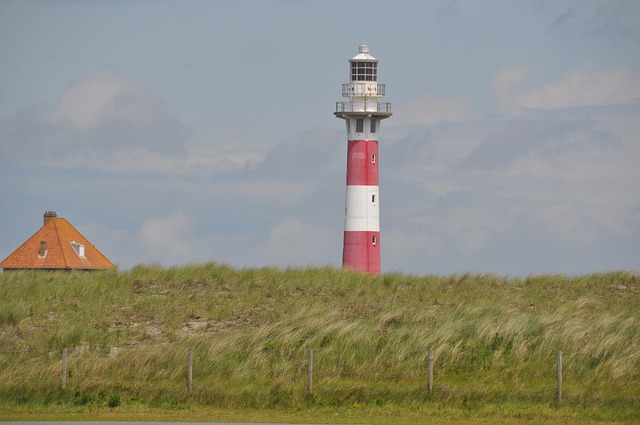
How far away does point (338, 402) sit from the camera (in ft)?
80.0

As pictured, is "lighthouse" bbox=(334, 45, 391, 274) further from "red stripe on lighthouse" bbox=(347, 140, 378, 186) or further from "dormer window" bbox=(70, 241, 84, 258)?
"dormer window" bbox=(70, 241, 84, 258)

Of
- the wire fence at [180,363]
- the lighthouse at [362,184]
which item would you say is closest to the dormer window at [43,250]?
the lighthouse at [362,184]

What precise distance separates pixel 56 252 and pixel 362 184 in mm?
16592

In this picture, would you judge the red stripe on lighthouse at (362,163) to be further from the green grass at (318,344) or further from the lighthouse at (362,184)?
the green grass at (318,344)

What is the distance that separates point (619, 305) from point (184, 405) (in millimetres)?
15344

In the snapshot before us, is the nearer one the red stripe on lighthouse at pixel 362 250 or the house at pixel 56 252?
the red stripe on lighthouse at pixel 362 250

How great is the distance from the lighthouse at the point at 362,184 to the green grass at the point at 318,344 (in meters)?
10.5

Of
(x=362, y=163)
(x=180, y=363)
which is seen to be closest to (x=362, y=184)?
(x=362, y=163)

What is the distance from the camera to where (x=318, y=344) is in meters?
28.6

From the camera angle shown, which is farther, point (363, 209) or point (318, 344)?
point (363, 209)

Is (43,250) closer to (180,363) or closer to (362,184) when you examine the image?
(362,184)

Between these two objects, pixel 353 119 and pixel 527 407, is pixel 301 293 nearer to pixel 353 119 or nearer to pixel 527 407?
pixel 527 407

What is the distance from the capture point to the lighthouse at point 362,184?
Answer: 4838 centimetres

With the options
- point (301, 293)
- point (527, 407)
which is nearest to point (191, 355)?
point (527, 407)
